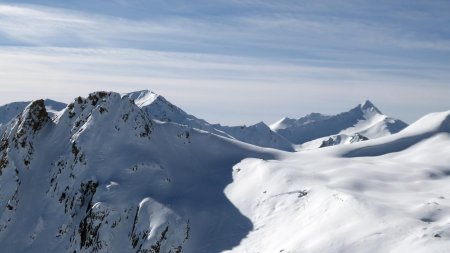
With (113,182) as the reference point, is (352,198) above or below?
above

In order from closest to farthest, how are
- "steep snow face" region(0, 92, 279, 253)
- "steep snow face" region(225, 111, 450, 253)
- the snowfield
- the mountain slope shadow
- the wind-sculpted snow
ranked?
"steep snow face" region(225, 111, 450, 253)
the snowfield
the mountain slope shadow
"steep snow face" region(0, 92, 279, 253)
the wind-sculpted snow

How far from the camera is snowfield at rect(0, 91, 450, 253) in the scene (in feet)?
121

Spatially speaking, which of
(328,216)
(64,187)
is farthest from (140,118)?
(328,216)

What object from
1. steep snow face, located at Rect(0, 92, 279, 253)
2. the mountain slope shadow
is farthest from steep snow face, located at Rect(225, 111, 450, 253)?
steep snow face, located at Rect(0, 92, 279, 253)

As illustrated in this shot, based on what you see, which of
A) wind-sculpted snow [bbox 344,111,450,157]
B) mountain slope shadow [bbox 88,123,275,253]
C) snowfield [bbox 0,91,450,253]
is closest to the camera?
snowfield [bbox 0,91,450,253]

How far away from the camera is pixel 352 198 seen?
40.0 metres

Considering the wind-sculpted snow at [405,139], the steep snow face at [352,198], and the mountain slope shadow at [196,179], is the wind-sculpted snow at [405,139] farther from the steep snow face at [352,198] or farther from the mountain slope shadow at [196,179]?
the mountain slope shadow at [196,179]

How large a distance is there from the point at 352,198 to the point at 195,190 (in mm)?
20515

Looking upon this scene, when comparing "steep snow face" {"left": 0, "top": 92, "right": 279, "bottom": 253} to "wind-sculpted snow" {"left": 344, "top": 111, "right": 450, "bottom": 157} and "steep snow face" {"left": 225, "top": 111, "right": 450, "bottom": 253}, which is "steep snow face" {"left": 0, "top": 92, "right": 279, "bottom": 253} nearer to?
"steep snow face" {"left": 225, "top": 111, "right": 450, "bottom": 253}

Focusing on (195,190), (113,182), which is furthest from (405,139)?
(113,182)

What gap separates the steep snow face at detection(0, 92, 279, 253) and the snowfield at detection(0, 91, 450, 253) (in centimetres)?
14

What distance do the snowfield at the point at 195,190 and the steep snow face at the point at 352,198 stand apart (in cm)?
14

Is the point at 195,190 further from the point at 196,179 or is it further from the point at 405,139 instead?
the point at 405,139

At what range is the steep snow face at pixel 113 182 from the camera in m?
46.2
